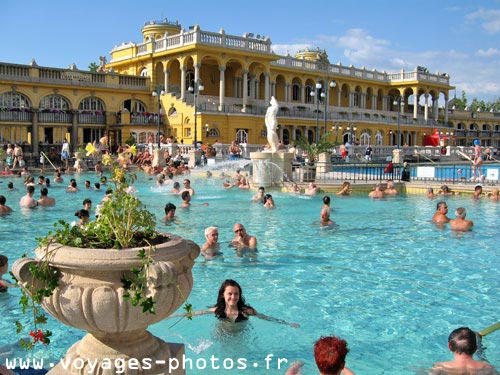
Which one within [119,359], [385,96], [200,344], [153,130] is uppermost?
[385,96]

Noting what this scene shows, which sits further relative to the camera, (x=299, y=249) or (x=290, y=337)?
(x=299, y=249)

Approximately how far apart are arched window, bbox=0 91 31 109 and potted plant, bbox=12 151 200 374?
35734 millimetres

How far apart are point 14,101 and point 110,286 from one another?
122 ft

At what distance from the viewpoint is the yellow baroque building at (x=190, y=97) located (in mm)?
37750

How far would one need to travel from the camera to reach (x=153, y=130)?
42.4 metres

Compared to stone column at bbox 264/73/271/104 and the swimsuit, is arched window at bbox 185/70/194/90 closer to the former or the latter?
stone column at bbox 264/73/271/104

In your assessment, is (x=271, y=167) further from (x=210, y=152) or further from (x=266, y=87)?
(x=266, y=87)

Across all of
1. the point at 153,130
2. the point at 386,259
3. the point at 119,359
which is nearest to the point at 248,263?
the point at 386,259

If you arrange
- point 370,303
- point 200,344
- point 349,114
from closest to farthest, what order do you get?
1. point 200,344
2. point 370,303
3. point 349,114

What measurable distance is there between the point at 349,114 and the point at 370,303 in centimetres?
5096

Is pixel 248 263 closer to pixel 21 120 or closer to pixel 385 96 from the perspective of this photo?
pixel 21 120

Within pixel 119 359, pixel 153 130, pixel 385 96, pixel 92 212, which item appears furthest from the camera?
pixel 385 96

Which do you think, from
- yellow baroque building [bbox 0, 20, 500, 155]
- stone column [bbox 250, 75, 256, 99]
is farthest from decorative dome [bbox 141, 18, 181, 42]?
stone column [bbox 250, 75, 256, 99]

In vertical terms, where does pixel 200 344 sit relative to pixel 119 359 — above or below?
below
